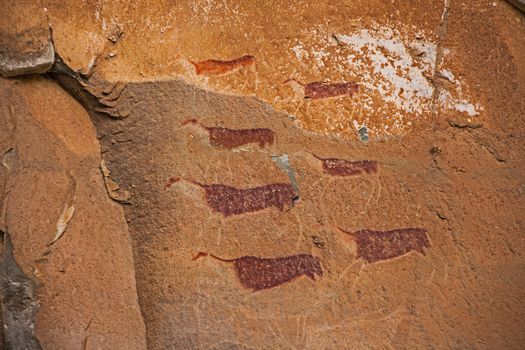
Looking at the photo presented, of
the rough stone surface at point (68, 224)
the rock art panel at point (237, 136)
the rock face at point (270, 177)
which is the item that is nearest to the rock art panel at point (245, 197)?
the rock face at point (270, 177)

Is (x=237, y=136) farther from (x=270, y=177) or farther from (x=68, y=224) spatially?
(x=68, y=224)

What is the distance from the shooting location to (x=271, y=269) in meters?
2.52

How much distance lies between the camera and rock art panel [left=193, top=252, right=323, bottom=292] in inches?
98.0

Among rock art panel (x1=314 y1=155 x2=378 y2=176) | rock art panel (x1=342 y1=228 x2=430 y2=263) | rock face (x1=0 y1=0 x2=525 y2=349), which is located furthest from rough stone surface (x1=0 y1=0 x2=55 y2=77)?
rock art panel (x1=342 y1=228 x2=430 y2=263)

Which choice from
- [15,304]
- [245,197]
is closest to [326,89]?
[245,197]

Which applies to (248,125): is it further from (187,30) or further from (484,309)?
(484,309)

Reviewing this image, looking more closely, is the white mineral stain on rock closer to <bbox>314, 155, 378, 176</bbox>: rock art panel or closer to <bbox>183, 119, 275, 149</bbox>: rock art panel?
<bbox>314, 155, 378, 176</bbox>: rock art panel

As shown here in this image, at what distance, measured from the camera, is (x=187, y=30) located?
2596 millimetres

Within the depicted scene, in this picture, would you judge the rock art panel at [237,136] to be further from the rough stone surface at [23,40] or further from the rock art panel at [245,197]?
the rough stone surface at [23,40]

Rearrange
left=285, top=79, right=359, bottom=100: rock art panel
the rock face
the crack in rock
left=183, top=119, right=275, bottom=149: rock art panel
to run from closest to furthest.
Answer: the crack in rock < the rock face < left=183, top=119, right=275, bottom=149: rock art panel < left=285, top=79, right=359, bottom=100: rock art panel

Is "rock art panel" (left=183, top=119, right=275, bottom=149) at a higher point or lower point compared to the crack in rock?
higher

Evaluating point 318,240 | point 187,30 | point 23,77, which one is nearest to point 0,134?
point 23,77

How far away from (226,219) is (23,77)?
2.35ft

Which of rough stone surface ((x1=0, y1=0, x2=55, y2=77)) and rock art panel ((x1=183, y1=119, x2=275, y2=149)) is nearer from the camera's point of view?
rough stone surface ((x1=0, y1=0, x2=55, y2=77))
